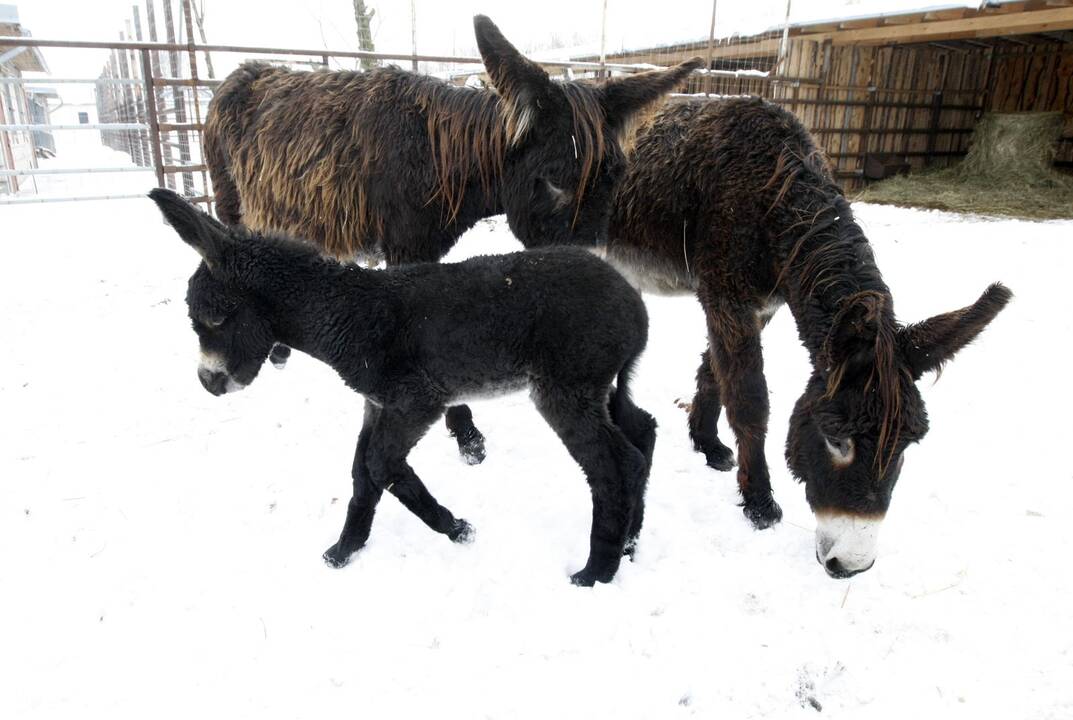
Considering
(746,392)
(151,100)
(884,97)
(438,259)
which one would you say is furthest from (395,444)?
(884,97)

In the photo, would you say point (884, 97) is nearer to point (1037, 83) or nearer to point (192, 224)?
point (1037, 83)

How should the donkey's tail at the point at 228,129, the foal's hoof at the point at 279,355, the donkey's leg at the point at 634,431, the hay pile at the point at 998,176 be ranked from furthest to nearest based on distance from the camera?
the hay pile at the point at 998,176 < the donkey's tail at the point at 228,129 < the foal's hoof at the point at 279,355 < the donkey's leg at the point at 634,431

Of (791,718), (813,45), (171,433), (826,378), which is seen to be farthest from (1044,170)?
(171,433)

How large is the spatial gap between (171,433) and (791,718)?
396cm

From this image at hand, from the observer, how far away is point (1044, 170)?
45.3ft

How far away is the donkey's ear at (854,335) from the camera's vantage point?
2.48 metres

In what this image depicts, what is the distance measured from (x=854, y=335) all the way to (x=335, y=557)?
2.57m

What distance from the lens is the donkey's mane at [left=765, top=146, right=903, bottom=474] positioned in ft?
7.99

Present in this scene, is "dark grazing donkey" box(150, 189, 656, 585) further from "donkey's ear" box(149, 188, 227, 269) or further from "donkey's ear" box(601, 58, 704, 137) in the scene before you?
"donkey's ear" box(601, 58, 704, 137)

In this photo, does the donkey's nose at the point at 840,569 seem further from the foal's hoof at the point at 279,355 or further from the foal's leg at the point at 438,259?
the foal's hoof at the point at 279,355

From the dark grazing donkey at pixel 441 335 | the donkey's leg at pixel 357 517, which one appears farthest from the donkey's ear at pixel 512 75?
the donkey's leg at pixel 357 517

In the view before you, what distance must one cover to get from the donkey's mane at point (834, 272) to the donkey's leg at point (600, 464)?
94 cm

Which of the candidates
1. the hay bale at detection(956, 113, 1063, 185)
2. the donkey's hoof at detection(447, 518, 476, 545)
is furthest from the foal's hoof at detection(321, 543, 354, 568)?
the hay bale at detection(956, 113, 1063, 185)

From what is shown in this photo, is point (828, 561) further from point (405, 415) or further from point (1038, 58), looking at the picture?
point (1038, 58)
